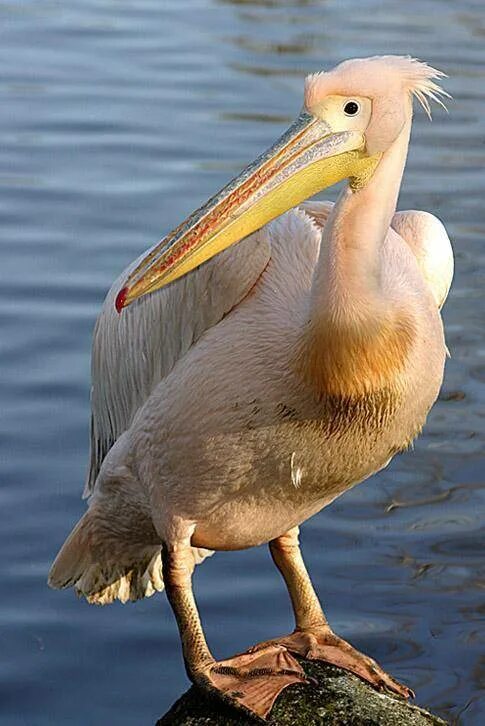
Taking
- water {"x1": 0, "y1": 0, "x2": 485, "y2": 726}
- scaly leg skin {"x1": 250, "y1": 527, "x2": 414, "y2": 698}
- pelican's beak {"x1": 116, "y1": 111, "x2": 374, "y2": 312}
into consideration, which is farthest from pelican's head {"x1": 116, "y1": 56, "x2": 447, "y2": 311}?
water {"x1": 0, "y1": 0, "x2": 485, "y2": 726}

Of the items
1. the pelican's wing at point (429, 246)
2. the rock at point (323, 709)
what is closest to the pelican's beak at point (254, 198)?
the pelican's wing at point (429, 246)

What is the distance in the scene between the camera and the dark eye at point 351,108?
3.72 metres

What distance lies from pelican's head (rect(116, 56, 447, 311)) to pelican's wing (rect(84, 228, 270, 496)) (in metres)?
0.44

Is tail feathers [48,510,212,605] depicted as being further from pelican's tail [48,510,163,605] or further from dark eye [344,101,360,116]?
dark eye [344,101,360,116]

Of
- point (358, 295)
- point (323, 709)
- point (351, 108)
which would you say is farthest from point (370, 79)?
point (323, 709)

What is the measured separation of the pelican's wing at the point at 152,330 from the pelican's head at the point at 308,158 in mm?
441

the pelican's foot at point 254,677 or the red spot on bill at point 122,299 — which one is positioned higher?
the red spot on bill at point 122,299

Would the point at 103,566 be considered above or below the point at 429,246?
below

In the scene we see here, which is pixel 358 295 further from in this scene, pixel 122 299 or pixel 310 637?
pixel 310 637

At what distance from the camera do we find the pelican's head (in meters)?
3.69

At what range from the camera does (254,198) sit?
12.2 ft

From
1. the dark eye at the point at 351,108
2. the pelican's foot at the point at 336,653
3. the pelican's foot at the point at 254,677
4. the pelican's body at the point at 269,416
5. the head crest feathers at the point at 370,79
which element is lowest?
the pelican's foot at the point at 336,653

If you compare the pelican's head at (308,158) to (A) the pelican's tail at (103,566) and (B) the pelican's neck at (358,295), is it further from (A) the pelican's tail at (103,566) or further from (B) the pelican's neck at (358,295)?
(A) the pelican's tail at (103,566)

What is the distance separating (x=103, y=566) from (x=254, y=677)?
0.85m
